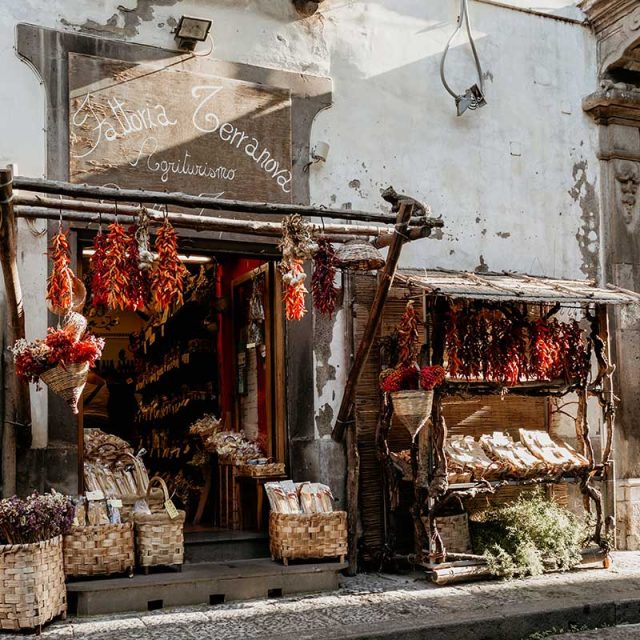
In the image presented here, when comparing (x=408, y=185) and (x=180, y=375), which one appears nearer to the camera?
(x=408, y=185)

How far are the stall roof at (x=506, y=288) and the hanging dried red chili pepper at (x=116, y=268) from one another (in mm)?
2752

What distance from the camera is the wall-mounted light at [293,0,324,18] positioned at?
29.4ft

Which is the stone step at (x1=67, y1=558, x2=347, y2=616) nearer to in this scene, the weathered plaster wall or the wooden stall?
the wooden stall

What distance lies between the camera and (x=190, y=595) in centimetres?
744

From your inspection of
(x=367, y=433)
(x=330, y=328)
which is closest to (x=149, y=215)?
(x=330, y=328)

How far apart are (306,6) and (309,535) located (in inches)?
203

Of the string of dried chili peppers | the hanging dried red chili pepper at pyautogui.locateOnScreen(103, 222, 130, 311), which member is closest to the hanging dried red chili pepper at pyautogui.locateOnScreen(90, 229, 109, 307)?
the hanging dried red chili pepper at pyautogui.locateOnScreen(103, 222, 130, 311)

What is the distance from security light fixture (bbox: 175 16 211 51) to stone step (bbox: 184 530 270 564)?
4630mm

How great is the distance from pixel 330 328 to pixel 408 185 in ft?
5.91

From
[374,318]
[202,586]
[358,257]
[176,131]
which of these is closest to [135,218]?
[176,131]

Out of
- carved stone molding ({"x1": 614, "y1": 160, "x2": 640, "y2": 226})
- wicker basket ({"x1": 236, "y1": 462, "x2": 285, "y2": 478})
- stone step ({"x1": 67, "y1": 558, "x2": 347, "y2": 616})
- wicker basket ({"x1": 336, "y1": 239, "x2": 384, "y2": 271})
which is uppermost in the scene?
carved stone molding ({"x1": 614, "y1": 160, "x2": 640, "y2": 226})

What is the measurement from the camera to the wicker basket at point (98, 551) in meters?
7.21

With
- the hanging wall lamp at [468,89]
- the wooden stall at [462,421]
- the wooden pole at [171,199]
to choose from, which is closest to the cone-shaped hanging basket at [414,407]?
the wooden stall at [462,421]

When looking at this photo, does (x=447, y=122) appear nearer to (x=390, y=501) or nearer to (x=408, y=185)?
(x=408, y=185)
